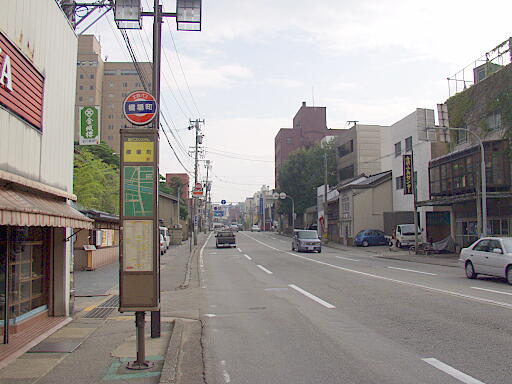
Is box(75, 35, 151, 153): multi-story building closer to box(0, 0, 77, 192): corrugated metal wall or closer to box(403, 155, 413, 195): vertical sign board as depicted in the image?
box(403, 155, 413, 195): vertical sign board

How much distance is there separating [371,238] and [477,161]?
18848 millimetres

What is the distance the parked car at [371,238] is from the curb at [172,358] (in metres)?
38.0

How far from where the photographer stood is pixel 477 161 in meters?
27.8

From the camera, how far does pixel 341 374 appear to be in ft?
20.0

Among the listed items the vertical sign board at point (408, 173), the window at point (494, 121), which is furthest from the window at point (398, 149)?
the window at point (494, 121)

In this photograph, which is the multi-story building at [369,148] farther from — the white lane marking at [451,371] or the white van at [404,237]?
the white lane marking at [451,371]

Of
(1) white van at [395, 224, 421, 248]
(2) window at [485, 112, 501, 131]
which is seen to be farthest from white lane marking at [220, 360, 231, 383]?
(1) white van at [395, 224, 421, 248]

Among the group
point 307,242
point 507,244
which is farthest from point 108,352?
point 307,242

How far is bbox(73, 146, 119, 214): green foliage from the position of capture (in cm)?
2958

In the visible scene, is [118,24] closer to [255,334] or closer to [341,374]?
[255,334]

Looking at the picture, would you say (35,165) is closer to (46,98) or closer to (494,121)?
(46,98)

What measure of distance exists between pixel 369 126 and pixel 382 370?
5762cm

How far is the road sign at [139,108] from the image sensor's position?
7.52 meters

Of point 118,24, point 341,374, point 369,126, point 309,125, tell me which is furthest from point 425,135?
point 309,125
